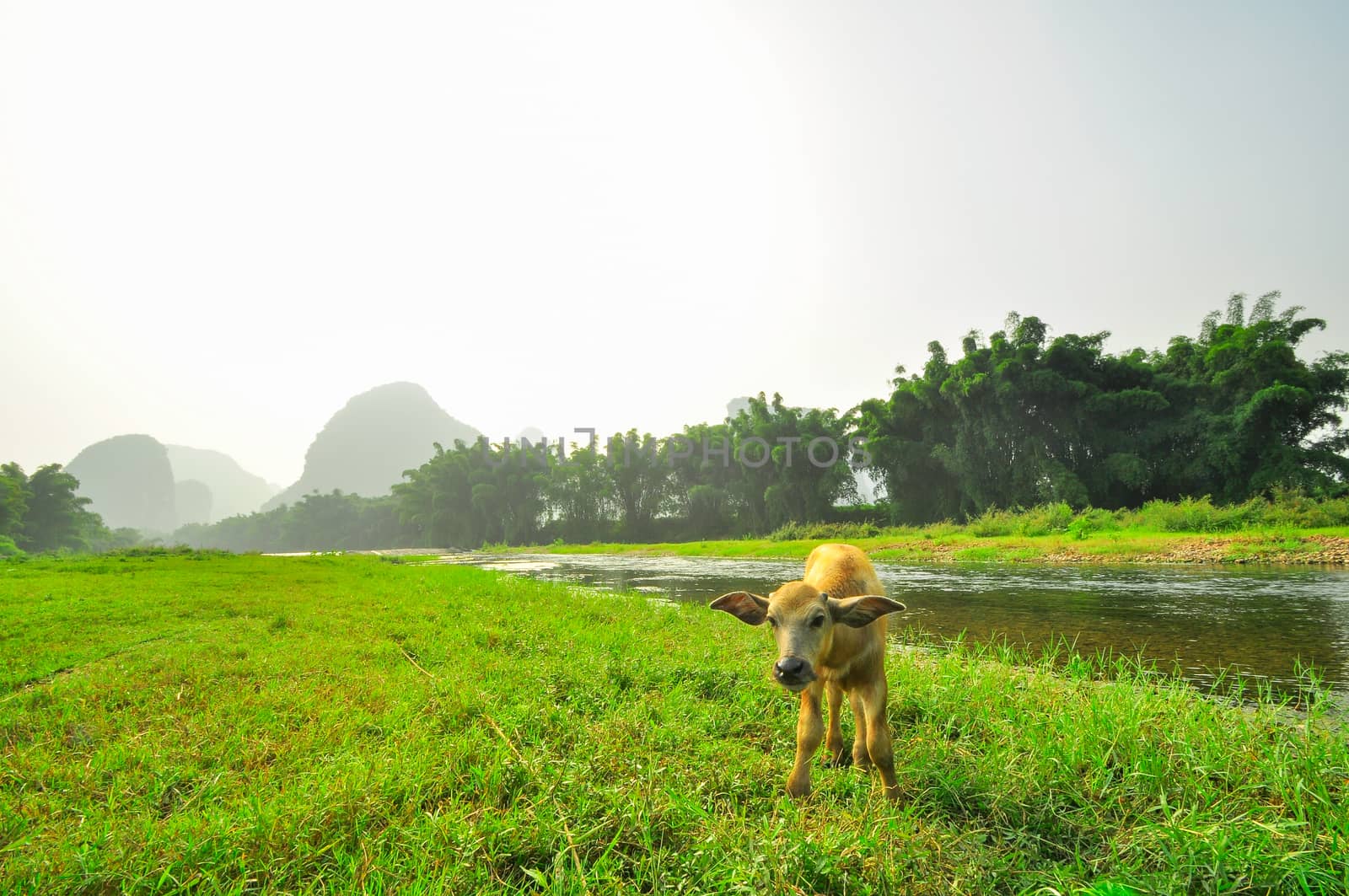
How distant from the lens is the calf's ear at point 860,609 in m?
3.05

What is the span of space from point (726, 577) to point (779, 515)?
3000 centimetres

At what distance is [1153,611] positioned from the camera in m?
9.20

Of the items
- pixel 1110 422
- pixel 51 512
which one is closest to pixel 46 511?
pixel 51 512

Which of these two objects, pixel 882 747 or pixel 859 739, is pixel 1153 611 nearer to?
pixel 859 739

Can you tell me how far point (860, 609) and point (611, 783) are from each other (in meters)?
1.64

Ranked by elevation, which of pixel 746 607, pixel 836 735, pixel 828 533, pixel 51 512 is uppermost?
pixel 51 512

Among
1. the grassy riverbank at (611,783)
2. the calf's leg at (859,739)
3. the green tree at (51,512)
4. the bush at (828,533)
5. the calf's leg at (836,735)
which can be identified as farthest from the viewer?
the green tree at (51,512)

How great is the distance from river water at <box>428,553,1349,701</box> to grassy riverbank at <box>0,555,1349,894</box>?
5.41ft

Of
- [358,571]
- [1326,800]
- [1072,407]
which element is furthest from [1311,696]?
[1072,407]

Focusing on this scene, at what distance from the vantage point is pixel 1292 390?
25047 mm

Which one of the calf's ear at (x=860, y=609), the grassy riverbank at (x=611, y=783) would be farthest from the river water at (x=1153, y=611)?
the calf's ear at (x=860, y=609)

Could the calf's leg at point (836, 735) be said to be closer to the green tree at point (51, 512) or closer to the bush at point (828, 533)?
the bush at point (828, 533)

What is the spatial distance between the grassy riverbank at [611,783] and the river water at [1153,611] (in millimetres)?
1649

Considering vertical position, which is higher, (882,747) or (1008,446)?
(1008,446)
